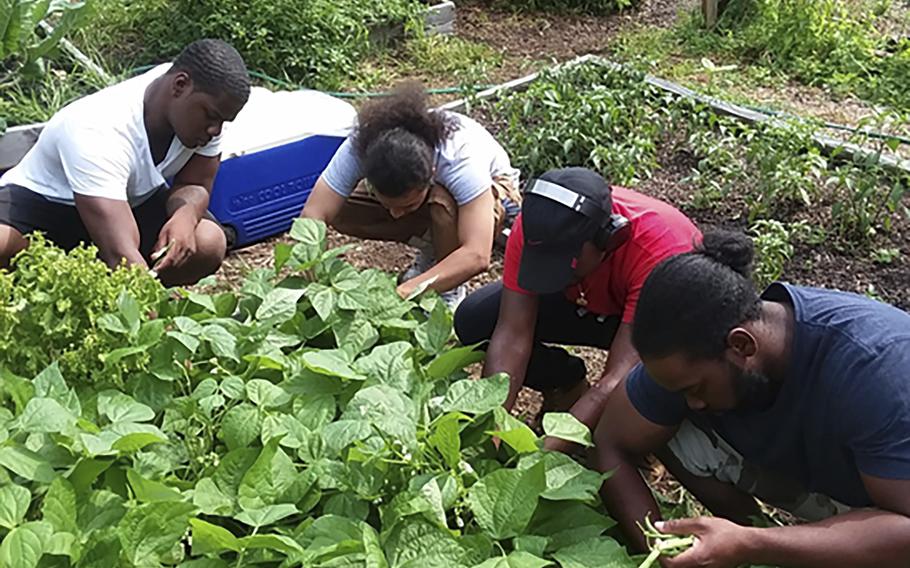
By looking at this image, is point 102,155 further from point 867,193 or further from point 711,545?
point 867,193

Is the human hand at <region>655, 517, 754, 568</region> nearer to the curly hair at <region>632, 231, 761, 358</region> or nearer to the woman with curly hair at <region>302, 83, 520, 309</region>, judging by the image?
the curly hair at <region>632, 231, 761, 358</region>

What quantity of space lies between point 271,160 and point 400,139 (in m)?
1.26

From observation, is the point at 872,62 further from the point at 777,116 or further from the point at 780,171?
the point at 780,171

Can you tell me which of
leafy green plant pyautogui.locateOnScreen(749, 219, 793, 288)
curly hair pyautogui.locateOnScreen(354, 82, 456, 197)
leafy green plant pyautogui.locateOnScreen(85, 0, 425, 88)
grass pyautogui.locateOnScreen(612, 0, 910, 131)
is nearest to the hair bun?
curly hair pyautogui.locateOnScreen(354, 82, 456, 197)

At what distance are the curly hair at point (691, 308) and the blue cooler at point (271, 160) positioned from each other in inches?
91.9

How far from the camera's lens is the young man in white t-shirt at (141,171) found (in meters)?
2.90

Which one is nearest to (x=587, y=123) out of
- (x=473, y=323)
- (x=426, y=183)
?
(x=426, y=183)

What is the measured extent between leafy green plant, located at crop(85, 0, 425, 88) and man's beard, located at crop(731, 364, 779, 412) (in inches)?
158

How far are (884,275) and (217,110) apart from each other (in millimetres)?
2303

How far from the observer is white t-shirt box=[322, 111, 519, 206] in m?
3.01

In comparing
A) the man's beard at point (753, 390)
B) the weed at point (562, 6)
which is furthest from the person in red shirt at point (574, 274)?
the weed at point (562, 6)

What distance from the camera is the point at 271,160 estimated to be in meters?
3.95

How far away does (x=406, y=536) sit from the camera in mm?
1691

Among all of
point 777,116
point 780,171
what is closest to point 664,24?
point 777,116
